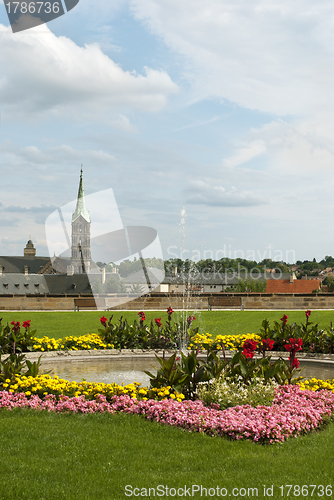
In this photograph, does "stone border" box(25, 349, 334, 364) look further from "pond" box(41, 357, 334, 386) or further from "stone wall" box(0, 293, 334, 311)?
"stone wall" box(0, 293, 334, 311)

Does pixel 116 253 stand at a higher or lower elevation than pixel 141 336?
higher

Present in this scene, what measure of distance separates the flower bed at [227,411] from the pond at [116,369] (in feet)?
6.08

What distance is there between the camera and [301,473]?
4.00 meters

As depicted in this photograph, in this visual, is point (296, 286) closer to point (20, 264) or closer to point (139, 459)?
point (20, 264)

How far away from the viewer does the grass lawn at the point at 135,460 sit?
376 centimetres

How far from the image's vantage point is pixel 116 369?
9.17 m

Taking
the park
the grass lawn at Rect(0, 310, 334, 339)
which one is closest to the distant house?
the grass lawn at Rect(0, 310, 334, 339)

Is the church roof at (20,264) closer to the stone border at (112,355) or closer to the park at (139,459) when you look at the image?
the stone border at (112,355)

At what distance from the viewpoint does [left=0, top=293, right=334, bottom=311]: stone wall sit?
2441 cm

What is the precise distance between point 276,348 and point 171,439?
651 cm

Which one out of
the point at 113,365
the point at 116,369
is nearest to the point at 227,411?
the point at 116,369

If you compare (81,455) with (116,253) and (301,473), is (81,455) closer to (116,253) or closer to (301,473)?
(301,473)

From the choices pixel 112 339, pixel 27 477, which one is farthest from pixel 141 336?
pixel 27 477
